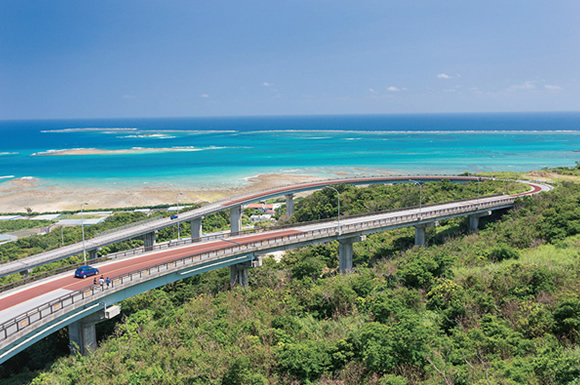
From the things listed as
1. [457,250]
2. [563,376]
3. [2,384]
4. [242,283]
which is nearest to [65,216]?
[242,283]

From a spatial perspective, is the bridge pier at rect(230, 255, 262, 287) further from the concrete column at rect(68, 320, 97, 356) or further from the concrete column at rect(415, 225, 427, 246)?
the concrete column at rect(415, 225, 427, 246)

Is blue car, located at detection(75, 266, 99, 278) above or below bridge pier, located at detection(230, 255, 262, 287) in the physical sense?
above

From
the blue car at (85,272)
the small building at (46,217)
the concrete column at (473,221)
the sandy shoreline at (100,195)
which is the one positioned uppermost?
the blue car at (85,272)

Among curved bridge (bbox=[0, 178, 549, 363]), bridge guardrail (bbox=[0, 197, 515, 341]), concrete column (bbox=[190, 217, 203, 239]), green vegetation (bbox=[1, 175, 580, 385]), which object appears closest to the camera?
green vegetation (bbox=[1, 175, 580, 385])

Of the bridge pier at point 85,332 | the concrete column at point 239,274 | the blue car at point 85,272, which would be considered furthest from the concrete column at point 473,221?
the bridge pier at point 85,332

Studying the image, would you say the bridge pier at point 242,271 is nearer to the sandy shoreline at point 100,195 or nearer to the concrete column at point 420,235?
the concrete column at point 420,235

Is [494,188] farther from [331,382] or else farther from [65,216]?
[65,216]

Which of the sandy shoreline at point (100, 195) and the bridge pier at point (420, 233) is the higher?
the bridge pier at point (420, 233)

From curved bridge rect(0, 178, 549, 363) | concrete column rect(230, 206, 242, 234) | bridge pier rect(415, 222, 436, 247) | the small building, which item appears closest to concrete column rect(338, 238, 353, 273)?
curved bridge rect(0, 178, 549, 363)
